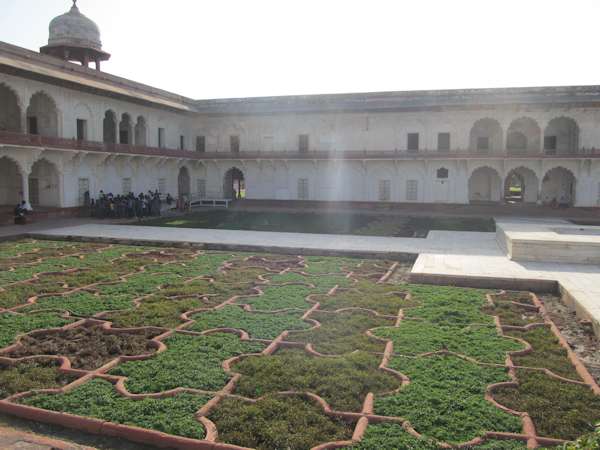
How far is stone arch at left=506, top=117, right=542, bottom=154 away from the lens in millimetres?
29062

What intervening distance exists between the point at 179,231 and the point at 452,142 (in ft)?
57.2

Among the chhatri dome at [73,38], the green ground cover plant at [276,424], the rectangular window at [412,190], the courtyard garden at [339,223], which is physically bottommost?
the green ground cover plant at [276,424]

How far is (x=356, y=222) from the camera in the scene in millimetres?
22703

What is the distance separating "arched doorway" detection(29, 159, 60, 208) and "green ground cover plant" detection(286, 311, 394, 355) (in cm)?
1883

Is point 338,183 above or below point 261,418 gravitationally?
above

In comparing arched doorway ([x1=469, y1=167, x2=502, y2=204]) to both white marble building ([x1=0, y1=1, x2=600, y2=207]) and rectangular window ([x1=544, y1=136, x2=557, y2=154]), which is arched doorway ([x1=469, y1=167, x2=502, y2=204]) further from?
rectangular window ([x1=544, y1=136, x2=557, y2=154])

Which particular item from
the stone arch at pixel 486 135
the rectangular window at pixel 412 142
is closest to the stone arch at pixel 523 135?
the stone arch at pixel 486 135

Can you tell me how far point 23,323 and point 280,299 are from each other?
3675 mm

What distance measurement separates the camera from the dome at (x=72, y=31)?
2908 cm

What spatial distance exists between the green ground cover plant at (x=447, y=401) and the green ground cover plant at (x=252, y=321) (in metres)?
1.71

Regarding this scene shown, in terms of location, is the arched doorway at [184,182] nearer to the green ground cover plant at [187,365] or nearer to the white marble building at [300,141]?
the white marble building at [300,141]

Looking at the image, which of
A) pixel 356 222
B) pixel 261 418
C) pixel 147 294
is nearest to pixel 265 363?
pixel 261 418

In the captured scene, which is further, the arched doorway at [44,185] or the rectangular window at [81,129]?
the rectangular window at [81,129]

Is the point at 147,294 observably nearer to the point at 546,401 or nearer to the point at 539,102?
the point at 546,401
